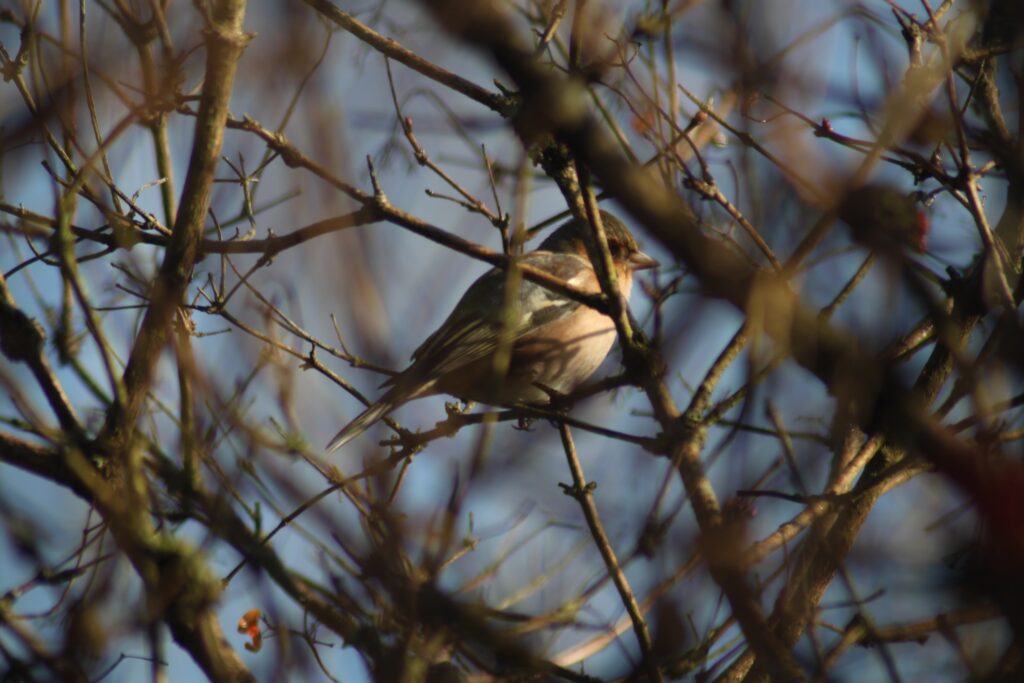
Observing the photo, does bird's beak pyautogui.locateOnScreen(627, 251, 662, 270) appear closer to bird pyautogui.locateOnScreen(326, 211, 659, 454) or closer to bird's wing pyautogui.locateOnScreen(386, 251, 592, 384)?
bird pyautogui.locateOnScreen(326, 211, 659, 454)

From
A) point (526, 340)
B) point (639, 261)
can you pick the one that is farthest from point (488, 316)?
point (639, 261)

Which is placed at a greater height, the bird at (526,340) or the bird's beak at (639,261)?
the bird's beak at (639,261)

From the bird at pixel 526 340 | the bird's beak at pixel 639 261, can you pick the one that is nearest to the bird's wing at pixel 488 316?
the bird at pixel 526 340

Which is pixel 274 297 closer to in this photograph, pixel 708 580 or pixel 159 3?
pixel 159 3

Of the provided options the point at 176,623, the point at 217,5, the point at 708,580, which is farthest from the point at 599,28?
the point at 176,623

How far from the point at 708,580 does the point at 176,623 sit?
1.28 metres

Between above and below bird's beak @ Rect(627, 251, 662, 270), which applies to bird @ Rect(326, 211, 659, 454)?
below

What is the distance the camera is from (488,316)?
21.2 feet

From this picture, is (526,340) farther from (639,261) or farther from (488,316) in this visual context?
(639,261)

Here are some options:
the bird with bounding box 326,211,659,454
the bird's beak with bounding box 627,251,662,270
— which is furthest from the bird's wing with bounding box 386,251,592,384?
the bird's beak with bounding box 627,251,662,270

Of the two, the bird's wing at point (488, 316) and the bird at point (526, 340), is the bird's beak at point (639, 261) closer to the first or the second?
the bird at point (526, 340)

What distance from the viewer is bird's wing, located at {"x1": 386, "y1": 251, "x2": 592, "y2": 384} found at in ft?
19.6

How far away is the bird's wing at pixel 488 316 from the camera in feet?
19.6

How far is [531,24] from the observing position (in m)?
3.74
